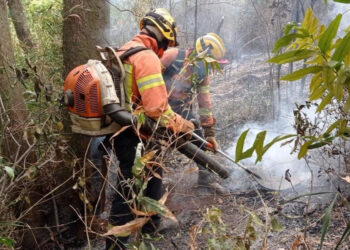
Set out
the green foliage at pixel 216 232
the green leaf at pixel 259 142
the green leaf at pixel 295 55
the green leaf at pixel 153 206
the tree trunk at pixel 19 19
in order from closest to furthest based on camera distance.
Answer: the green leaf at pixel 295 55, the green leaf at pixel 259 142, the green leaf at pixel 153 206, the green foliage at pixel 216 232, the tree trunk at pixel 19 19

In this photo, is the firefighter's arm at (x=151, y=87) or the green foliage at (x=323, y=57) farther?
the firefighter's arm at (x=151, y=87)

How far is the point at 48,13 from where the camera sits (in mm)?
3963

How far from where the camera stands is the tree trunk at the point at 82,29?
3508 millimetres

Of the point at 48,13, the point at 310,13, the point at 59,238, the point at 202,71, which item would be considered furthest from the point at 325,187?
the point at 48,13

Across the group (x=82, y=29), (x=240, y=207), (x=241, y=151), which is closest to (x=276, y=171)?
(x=82, y=29)

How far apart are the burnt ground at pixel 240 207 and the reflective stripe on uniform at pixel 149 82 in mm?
644

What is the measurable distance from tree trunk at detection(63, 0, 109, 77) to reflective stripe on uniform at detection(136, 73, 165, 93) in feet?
2.85

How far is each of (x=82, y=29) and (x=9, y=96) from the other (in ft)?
3.22

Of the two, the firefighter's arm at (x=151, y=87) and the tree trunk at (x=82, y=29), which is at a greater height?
the tree trunk at (x=82, y=29)

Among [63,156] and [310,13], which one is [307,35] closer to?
[310,13]

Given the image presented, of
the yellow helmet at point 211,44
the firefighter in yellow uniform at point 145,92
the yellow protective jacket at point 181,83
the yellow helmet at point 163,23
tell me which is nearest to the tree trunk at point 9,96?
the firefighter in yellow uniform at point 145,92

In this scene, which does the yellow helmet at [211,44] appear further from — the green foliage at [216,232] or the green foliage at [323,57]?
the green foliage at [323,57]

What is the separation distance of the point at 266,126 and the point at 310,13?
5.63 m

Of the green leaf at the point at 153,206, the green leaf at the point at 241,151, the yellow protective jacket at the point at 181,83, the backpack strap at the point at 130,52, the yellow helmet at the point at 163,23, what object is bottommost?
the yellow protective jacket at the point at 181,83
